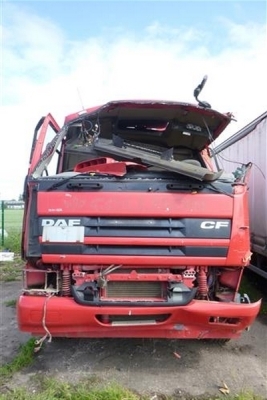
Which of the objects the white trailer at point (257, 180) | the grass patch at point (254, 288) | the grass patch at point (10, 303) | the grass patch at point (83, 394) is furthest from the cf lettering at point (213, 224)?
the grass patch at point (10, 303)

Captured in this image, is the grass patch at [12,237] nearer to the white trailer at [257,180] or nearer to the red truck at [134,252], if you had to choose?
the white trailer at [257,180]

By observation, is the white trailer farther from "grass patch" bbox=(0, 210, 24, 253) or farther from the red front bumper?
"grass patch" bbox=(0, 210, 24, 253)

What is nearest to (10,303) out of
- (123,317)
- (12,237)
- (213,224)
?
(123,317)

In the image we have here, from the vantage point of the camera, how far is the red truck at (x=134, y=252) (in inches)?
141

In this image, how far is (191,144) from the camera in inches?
201

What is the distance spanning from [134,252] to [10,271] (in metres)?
7.15

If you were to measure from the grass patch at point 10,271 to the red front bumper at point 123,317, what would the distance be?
224 inches

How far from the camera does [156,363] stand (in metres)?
4.18

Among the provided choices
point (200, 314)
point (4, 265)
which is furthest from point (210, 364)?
point (4, 265)

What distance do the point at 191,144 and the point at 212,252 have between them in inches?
74.7

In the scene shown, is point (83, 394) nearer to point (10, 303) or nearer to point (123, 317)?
point (123, 317)

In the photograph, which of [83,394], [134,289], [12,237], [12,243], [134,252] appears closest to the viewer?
[83,394]

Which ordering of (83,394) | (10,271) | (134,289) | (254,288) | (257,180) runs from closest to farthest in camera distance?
(83,394), (134,289), (257,180), (254,288), (10,271)

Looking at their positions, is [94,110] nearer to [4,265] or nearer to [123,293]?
[123,293]
